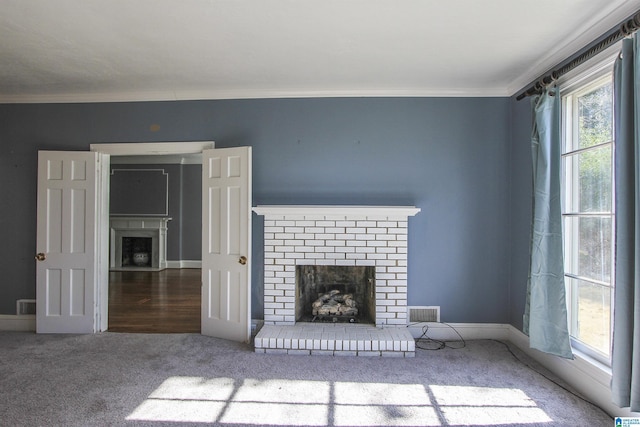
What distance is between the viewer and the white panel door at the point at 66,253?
3617mm

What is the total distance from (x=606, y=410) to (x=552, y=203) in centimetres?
135

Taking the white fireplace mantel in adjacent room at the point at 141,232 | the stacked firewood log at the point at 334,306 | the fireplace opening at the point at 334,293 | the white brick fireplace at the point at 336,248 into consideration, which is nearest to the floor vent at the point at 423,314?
the white brick fireplace at the point at 336,248

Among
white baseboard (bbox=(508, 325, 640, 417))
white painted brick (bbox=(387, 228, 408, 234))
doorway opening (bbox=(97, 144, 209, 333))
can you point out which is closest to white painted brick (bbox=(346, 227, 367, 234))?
white painted brick (bbox=(387, 228, 408, 234))

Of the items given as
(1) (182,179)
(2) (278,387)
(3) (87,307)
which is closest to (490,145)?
(2) (278,387)

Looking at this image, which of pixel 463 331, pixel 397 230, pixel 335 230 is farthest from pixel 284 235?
pixel 463 331

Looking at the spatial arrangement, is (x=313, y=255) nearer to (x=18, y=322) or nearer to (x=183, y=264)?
(x=18, y=322)

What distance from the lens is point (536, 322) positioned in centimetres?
266

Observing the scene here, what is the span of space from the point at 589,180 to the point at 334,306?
7.85ft

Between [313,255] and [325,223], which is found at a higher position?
[325,223]

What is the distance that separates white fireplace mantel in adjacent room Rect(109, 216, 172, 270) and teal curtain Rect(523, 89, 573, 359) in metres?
7.23

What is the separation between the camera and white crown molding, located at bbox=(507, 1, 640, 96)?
2084mm

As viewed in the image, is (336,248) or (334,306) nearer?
(336,248)

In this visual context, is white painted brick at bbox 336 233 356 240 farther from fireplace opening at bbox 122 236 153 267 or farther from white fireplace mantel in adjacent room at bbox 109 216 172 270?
fireplace opening at bbox 122 236 153 267

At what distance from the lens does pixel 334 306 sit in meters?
3.63
